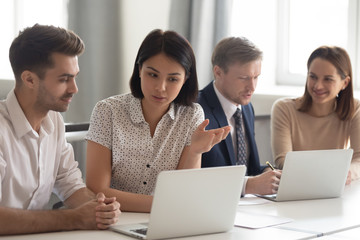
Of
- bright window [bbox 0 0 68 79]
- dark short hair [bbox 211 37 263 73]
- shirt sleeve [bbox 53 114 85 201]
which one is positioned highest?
bright window [bbox 0 0 68 79]

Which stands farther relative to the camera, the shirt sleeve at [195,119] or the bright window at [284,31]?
the bright window at [284,31]

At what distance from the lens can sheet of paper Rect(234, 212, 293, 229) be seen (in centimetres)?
207

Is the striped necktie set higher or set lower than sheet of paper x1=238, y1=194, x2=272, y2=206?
higher

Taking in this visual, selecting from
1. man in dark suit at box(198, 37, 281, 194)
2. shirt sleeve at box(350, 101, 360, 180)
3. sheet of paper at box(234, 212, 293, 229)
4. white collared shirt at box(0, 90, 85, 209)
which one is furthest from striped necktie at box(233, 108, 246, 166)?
white collared shirt at box(0, 90, 85, 209)

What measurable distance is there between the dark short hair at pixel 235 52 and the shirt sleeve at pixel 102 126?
74 cm

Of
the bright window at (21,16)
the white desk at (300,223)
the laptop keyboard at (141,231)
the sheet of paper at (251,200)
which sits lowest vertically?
the sheet of paper at (251,200)

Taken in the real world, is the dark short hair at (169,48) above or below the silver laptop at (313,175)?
above

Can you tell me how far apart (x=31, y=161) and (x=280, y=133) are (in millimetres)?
1538

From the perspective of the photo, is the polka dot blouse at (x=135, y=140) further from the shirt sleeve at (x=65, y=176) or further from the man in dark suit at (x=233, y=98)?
the man in dark suit at (x=233, y=98)

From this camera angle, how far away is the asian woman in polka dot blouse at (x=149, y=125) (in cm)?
240

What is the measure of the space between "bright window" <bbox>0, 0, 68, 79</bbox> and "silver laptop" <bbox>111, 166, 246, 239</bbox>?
1933 mm

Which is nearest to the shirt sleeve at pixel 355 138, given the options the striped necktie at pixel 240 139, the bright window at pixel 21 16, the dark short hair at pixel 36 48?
the striped necktie at pixel 240 139

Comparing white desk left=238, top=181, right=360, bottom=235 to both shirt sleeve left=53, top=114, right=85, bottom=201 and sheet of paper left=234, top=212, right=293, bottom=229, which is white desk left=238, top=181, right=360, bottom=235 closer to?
sheet of paper left=234, top=212, right=293, bottom=229

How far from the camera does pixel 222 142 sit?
2854 millimetres
